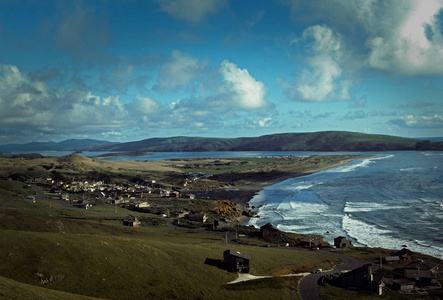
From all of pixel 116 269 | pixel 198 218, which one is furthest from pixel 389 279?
pixel 198 218

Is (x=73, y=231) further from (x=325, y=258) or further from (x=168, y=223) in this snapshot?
(x=325, y=258)

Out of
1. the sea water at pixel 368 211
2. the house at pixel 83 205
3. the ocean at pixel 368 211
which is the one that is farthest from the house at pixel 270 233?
the house at pixel 83 205

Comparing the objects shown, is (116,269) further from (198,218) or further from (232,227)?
(198,218)

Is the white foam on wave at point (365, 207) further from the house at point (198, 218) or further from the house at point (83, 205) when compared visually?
the house at point (83, 205)

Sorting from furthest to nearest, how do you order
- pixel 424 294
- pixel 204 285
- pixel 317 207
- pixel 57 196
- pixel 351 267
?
1. pixel 57 196
2. pixel 317 207
3. pixel 351 267
4. pixel 424 294
5. pixel 204 285

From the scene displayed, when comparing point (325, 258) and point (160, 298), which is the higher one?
point (160, 298)

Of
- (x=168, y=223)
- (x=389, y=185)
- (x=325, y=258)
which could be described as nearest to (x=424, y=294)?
(x=325, y=258)
